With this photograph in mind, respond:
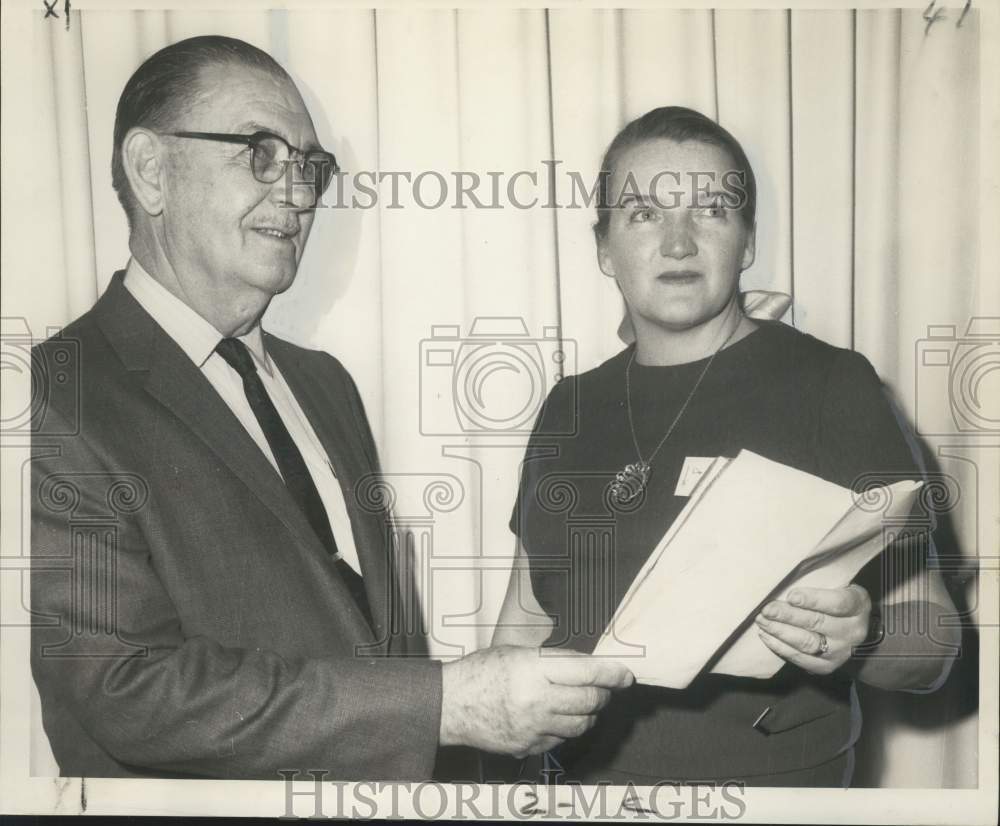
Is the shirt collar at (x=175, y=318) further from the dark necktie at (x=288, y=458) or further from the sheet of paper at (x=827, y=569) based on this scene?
the sheet of paper at (x=827, y=569)

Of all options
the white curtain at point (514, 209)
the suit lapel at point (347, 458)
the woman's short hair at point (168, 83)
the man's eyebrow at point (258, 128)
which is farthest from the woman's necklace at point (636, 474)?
the woman's short hair at point (168, 83)

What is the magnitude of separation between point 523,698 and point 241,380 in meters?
0.77

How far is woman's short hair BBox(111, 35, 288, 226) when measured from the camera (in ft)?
6.32

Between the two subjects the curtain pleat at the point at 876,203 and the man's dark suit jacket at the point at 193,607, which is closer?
the man's dark suit jacket at the point at 193,607

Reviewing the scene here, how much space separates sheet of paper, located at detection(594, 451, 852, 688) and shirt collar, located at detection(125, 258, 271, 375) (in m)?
0.88

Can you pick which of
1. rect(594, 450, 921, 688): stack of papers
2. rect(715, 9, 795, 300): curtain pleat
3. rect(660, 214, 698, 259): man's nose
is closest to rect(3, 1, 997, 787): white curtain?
rect(715, 9, 795, 300): curtain pleat

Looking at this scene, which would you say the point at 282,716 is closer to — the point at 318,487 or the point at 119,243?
the point at 318,487

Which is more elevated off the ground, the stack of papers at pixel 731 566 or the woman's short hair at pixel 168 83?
the woman's short hair at pixel 168 83

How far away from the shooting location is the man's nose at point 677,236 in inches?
75.8

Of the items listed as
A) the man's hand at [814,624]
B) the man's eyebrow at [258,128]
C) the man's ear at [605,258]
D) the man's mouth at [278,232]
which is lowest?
the man's hand at [814,624]

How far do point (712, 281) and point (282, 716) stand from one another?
3.63ft

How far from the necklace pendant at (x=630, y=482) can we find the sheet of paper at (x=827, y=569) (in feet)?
1.02

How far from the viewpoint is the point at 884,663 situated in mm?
1945

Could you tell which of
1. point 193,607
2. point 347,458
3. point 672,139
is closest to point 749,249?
point 672,139
